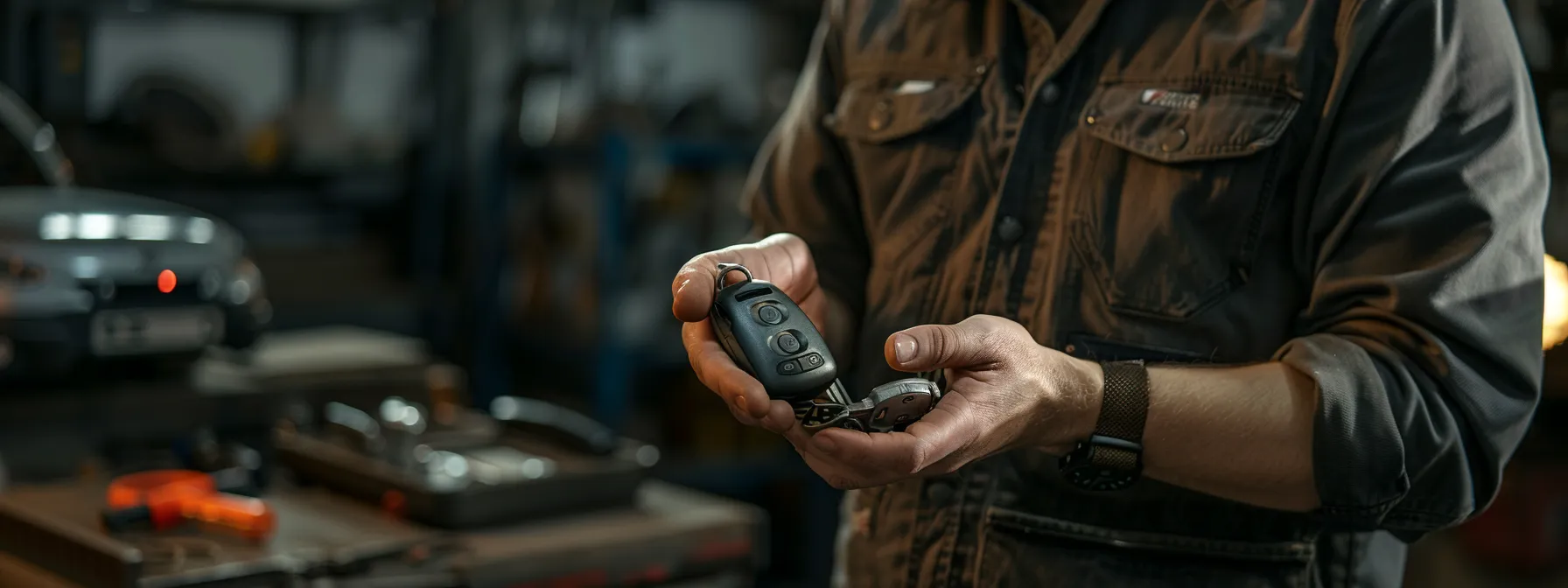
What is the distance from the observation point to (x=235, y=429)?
175cm

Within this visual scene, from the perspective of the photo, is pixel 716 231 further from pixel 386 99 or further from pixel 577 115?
pixel 386 99

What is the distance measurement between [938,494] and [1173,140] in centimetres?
33

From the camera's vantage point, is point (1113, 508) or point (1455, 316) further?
point (1113, 508)

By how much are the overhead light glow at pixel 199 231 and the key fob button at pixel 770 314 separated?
915mm

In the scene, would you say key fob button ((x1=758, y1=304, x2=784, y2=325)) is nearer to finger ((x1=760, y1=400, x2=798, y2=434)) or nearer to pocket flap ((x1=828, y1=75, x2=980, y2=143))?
finger ((x1=760, y1=400, x2=798, y2=434))

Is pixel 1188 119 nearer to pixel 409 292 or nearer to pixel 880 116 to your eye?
pixel 880 116

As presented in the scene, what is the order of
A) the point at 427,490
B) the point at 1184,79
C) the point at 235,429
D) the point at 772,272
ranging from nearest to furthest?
the point at 1184,79 < the point at 772,272 < the point at 427,490 < the point at 235,429

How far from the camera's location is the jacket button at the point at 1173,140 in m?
1.02

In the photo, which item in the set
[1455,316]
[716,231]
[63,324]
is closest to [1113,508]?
[1455,316]

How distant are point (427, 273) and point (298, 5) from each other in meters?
0.70

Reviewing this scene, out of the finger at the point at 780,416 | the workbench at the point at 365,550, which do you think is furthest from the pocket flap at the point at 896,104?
the workbench at the point at 365,550

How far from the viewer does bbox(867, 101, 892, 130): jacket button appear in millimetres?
1180

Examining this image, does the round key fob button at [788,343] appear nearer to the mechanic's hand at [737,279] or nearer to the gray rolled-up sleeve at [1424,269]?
the mechanic's hand at [737,279]

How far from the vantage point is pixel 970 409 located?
0.90 meters
